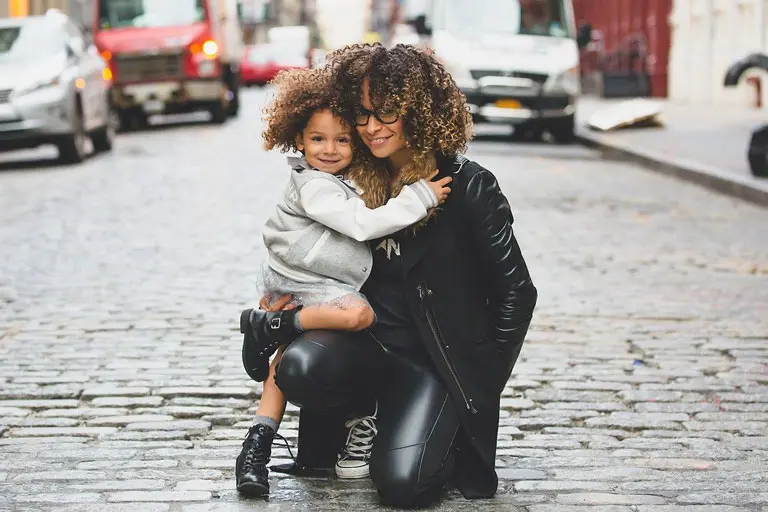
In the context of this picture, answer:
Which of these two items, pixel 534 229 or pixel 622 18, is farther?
pixel 622 18

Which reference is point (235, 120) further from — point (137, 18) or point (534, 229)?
point (534, 229)

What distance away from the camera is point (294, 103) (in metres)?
3.73

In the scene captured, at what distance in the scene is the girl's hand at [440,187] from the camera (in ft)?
11.9

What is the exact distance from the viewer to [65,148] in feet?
51.8

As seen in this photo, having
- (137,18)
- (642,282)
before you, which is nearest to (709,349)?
(642,282)

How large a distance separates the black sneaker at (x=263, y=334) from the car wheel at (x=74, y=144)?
1221 centimetres

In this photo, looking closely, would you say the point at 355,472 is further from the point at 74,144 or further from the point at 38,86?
the point at 74,144

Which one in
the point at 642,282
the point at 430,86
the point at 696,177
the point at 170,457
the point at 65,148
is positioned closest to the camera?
the point at 430,86

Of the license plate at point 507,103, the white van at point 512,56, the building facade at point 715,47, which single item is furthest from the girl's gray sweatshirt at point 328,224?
the building facade at point 715,47

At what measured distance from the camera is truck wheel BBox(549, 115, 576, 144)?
19.2 m

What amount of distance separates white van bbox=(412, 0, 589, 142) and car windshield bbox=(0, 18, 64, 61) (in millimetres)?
5126

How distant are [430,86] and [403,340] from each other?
2.40ft

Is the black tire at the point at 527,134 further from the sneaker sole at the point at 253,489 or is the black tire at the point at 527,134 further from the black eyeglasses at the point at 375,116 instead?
the sneaker sole at the point at 253,489

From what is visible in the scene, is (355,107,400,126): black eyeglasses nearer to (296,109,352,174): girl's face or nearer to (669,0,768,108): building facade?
(296,109,352,174): girl's face
